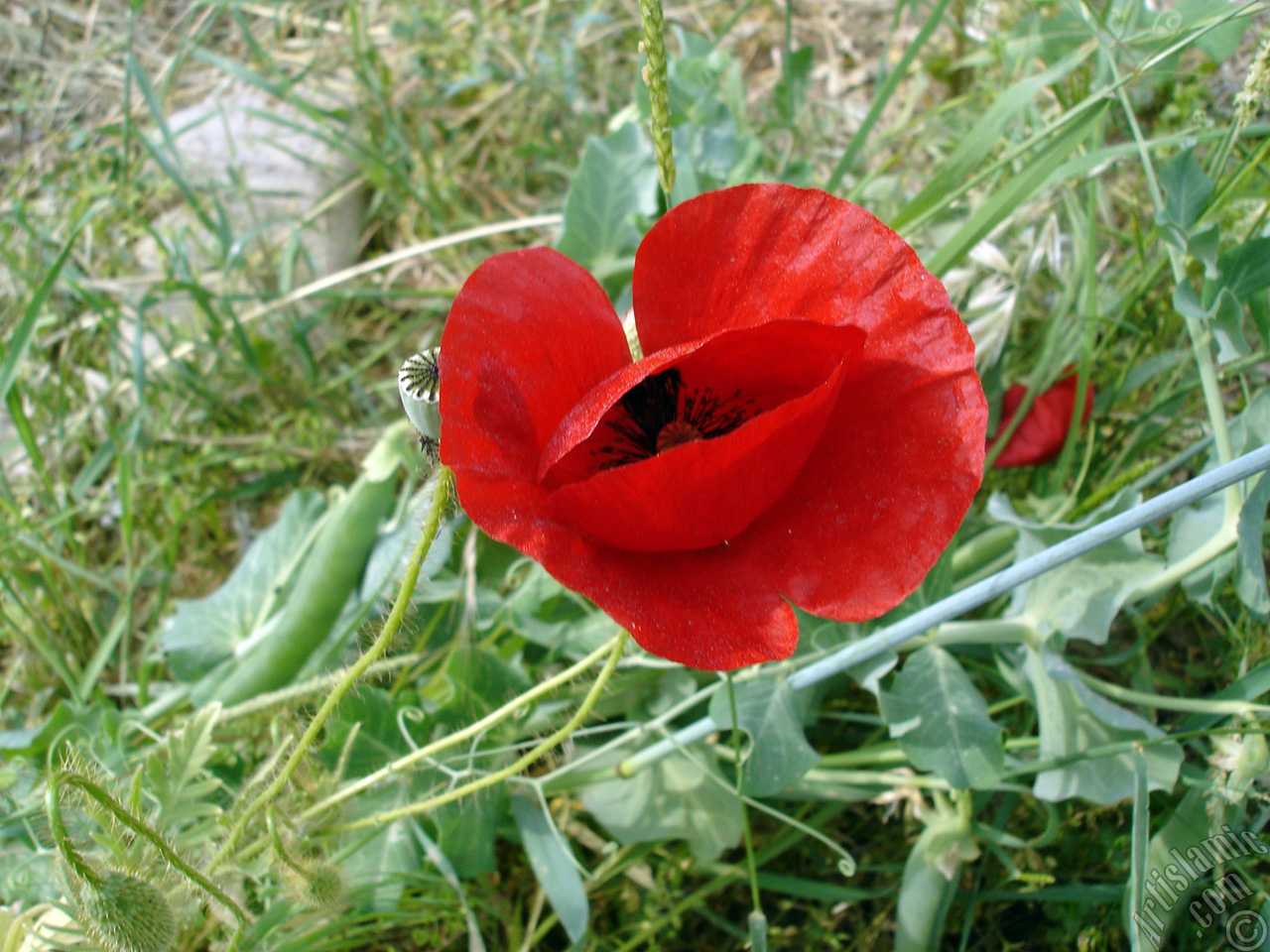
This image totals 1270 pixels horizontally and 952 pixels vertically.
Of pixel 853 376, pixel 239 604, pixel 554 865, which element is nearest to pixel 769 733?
pixel 554 865

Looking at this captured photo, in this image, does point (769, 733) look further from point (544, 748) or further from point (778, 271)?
point (778, 271)

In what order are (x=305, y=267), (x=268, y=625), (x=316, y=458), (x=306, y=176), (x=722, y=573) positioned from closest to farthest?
(x=722, y=573) < (x=268, y=625) < (x=316, y=458) < (x=305, y=267) < (x=306, y=176)

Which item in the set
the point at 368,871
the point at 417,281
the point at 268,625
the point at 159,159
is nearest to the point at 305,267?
the point at 417,281

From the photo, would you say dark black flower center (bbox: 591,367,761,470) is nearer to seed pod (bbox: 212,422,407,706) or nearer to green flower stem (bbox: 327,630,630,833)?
green flower stem (bbox: 327,630,630,833)

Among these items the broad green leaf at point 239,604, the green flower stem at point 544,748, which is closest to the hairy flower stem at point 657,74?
the green flower stem at point 544,748

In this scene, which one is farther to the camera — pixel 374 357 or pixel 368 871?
pixel 374 357

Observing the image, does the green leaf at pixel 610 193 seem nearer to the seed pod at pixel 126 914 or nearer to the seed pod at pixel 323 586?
the seed pod at pixel 323 586

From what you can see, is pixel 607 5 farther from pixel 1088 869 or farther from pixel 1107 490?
pixel 1088 869
